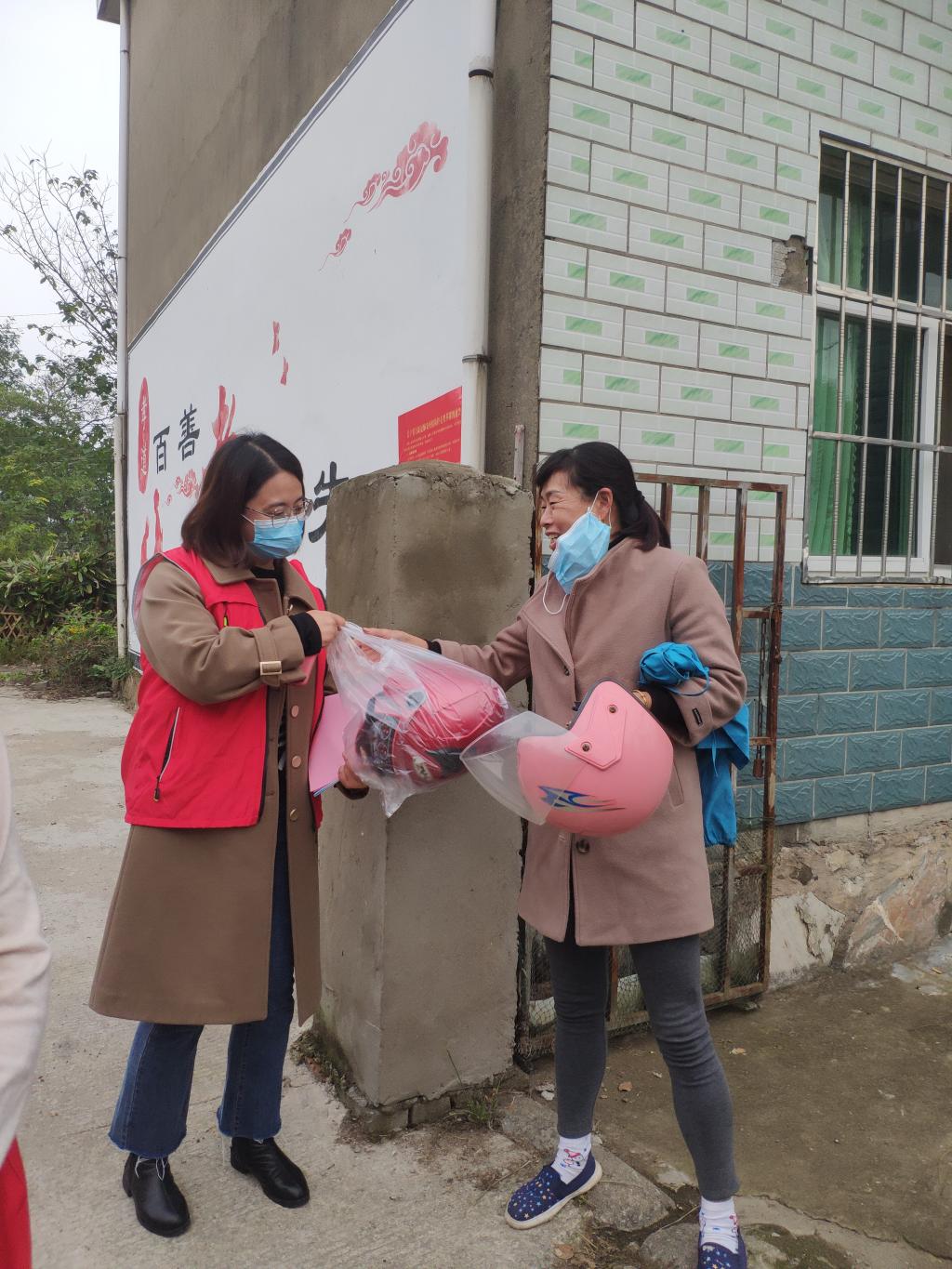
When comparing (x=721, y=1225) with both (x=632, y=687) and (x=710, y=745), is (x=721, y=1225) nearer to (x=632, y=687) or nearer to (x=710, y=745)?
(x=710, y=745)

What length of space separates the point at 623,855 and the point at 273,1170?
1.14m

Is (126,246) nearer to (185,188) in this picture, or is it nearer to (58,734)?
(185,188)

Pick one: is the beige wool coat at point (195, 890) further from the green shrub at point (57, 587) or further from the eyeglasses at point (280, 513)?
the green shrub at point (57, 587)

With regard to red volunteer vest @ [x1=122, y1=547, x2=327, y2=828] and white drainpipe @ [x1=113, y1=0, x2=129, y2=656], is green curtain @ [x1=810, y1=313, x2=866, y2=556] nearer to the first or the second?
red volunteer vest @ [x1=122, y1=547, x2=327, y2=828]

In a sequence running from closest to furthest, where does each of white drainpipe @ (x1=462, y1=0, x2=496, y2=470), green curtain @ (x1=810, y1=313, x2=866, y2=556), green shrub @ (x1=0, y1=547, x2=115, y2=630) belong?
1. white drainpipe @ (x1=462, y1=0, x2=496, y2=470)
2. green curtain @ (x1=810, y1=313, x2=866, y2=556)
3. green shrub @ (x1=0, y1=547, x2=115, y2=630)

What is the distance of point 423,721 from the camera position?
201 centimetres

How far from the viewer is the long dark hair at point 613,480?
2.11 metres

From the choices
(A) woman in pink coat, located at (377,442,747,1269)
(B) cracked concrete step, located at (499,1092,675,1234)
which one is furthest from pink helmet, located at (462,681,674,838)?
(B) cracked concrete step, located at (499,1092,675,1234)

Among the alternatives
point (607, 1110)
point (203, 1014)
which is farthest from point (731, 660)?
point (607, 1110)

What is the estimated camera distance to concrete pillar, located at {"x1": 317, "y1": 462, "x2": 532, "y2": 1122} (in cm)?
244

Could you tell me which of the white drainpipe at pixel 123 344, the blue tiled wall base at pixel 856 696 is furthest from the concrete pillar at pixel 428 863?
the white drainpipe at pixel 123 344

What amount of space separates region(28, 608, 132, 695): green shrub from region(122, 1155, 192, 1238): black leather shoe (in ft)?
28.7

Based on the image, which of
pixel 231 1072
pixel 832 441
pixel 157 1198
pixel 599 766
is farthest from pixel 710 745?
pixel 832 441

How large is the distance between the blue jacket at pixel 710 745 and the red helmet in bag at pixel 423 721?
0.37m
